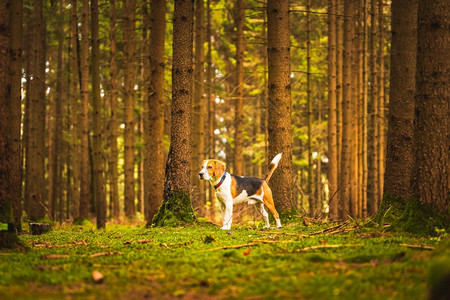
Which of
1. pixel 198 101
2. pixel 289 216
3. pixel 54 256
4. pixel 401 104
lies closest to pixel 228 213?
pixel 289 216

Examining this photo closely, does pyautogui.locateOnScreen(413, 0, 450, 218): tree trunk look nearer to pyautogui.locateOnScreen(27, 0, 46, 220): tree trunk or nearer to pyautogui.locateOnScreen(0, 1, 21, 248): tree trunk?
pyautogui.locateOnScreen(0, 1, 21, 248): tree trunk

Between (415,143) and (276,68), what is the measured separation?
553 centimetres

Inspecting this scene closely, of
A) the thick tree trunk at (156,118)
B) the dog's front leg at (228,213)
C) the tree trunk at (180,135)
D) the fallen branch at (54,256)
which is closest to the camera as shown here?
the fallen branch at (54,256)

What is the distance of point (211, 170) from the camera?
1019 cm

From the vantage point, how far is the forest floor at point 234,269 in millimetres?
4410

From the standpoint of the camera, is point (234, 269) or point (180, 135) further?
point (180, 135)

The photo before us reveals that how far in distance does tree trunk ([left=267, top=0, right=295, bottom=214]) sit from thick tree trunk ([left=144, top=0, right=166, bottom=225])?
3599 millimetres

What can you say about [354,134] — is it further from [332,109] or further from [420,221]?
[420,221]

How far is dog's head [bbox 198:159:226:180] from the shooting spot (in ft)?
33.0

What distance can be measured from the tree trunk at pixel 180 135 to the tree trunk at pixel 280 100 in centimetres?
217

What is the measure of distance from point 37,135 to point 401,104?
44.4ft

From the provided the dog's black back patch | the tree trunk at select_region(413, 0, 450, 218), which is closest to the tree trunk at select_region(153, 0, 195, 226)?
the dog's black back patch

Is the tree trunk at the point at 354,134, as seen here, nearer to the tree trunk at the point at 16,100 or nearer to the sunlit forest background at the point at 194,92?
the sunlit forest background at the point at 194,92

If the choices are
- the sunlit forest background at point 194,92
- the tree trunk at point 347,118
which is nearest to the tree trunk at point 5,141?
the sunlit forest background at point 194,92
